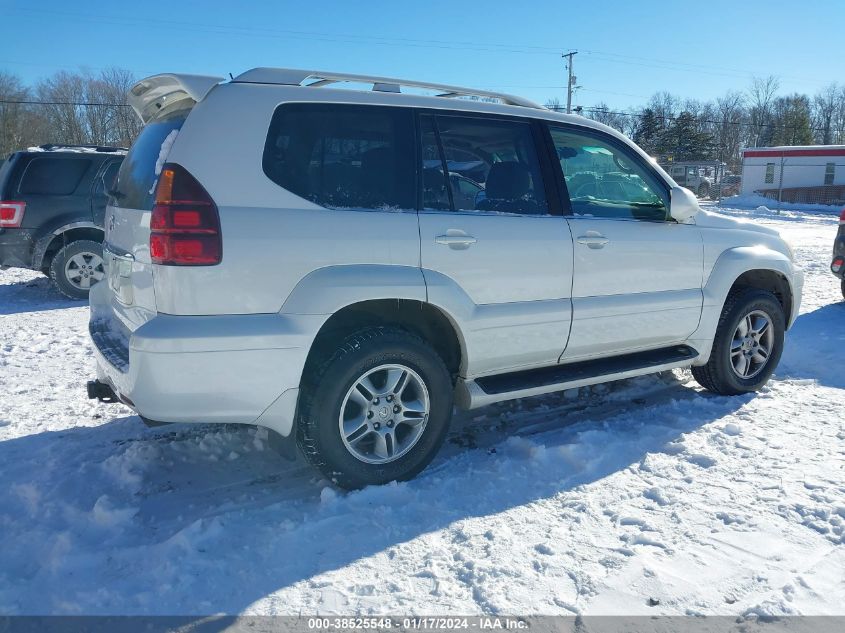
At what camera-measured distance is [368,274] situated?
3297 mm

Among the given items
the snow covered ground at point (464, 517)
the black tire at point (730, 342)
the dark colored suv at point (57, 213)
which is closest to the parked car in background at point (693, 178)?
the dark colored suv at point (57, 213)

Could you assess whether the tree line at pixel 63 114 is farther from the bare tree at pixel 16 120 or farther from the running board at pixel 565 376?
the running board at pixel 565 376

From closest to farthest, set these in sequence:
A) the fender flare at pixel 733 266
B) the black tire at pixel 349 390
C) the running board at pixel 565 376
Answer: the black tire at pixel 349 390, the running board at pixel 565 376, the fender flare at pixel 733 266

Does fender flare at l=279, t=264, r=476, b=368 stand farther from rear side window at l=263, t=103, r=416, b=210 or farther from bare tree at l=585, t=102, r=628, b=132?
bare tree at l=585, t=102, r=628, b=132

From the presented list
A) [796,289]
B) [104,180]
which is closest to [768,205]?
[796,289]

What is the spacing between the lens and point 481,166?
3.86m

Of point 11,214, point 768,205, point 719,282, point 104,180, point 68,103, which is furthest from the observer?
point 68,103

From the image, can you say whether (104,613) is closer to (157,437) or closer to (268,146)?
(157,437)

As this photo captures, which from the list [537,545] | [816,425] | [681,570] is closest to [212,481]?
[537,545]

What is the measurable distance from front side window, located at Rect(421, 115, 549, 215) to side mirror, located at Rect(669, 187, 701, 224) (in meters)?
1.03

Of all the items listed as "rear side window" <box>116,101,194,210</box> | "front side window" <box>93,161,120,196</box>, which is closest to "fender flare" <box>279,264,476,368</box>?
"rear side window" <box>116,101,194,210</box>

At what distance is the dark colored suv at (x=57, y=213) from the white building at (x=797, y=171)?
38.6m

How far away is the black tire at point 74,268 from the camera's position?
890 cm

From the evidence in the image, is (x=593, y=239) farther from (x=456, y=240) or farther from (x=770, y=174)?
(x=770, y=174)
